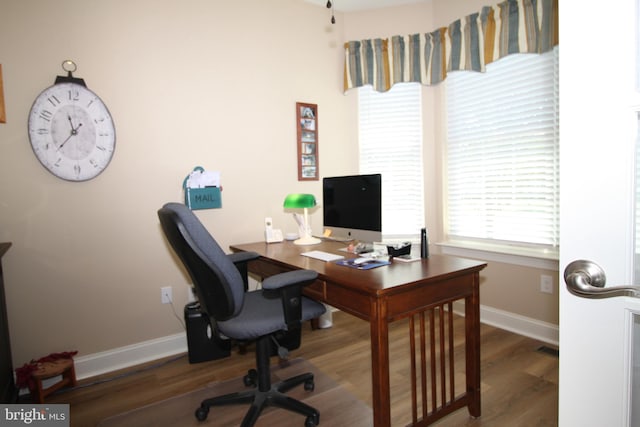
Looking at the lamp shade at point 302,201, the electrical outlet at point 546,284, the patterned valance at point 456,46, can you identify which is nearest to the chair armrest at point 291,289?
the lamp shade at point 302,201

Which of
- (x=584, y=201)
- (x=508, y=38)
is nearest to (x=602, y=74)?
(x=584, y=201)

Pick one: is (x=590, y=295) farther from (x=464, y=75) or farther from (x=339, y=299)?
(x=464, y=75)

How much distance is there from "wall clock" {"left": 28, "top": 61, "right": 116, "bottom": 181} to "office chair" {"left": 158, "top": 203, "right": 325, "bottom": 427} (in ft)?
3.53

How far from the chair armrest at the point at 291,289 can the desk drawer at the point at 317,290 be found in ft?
0.37

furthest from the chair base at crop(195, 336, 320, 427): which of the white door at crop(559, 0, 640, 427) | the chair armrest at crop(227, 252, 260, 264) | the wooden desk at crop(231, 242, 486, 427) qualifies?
the white door at crop(559, 0, 640, 427)

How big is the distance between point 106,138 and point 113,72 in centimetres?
42

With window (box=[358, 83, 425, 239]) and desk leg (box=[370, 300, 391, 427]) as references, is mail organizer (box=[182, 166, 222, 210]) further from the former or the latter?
desk leg (box=[370, 300, 391, 427])

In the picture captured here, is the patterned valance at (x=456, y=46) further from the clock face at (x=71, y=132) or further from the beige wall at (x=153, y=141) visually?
the clock face at (x=71, y=132)

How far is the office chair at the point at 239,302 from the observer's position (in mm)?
1458

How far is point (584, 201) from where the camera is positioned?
681 millimetres

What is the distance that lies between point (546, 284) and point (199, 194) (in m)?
2.53

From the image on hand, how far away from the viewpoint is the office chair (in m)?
1.46

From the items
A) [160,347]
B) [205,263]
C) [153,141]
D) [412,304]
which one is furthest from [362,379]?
[153,141]

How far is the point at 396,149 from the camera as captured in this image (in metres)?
3.24
